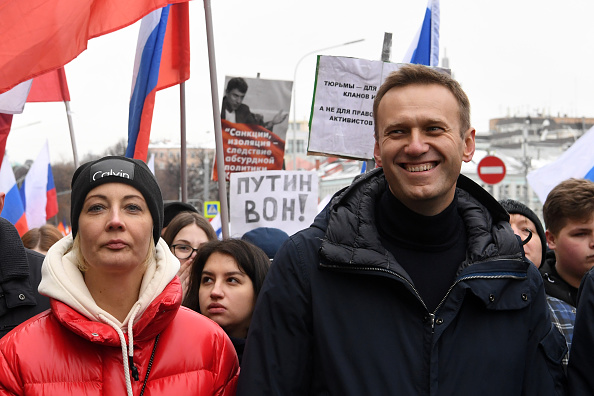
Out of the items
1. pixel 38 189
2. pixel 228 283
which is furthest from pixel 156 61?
pixel 38 189

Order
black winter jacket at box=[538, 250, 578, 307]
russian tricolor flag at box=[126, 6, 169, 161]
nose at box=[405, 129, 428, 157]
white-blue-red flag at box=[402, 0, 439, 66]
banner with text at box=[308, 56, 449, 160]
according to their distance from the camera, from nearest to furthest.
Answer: nose at box=[405, 129, 428, 157]
black winter jacket at box=[538, 250, 578, 307]
banner with text at box=[308, 56, 449, 160]
russian tricolor flag at box=[126, 6, 169, 161]
white-blue-red flag at box=[402, 0, 439, 66]

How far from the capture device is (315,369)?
8.77ft

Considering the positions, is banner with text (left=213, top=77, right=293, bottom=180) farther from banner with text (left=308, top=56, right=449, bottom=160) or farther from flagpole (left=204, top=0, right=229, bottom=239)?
banner with text (left=308, top=56, right=449, bottom=160)

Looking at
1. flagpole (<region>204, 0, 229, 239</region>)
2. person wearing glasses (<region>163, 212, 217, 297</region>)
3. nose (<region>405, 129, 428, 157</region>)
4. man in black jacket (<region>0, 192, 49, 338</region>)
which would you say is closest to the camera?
nose (<region>405, 129, 428, 157</region>)

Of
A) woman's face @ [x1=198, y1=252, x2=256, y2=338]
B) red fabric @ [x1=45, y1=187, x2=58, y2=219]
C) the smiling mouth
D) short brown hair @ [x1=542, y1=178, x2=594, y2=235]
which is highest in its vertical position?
the smiling mouth

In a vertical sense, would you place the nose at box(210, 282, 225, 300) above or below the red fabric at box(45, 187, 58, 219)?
above

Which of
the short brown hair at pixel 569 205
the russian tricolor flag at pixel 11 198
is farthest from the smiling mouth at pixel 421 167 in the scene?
the russian tricolor flag at pixel 11 198

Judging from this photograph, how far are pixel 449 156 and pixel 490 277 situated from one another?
432mm

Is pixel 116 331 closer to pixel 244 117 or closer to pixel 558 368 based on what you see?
pixel 558 368

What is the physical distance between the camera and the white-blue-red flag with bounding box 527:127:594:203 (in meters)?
8.95

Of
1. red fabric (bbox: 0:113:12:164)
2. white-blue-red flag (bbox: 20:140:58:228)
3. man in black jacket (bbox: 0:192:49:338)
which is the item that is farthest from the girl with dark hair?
white-blue-red flag (bbox: 20:140:58:228)

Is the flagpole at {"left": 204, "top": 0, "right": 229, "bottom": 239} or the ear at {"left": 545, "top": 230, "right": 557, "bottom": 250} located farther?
the flagpole at {"left": 204, "top": 0, "right": 229, "bottom": 239}

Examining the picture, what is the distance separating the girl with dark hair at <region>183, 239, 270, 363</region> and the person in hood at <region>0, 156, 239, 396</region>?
944mm

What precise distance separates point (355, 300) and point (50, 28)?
11.2 feet
